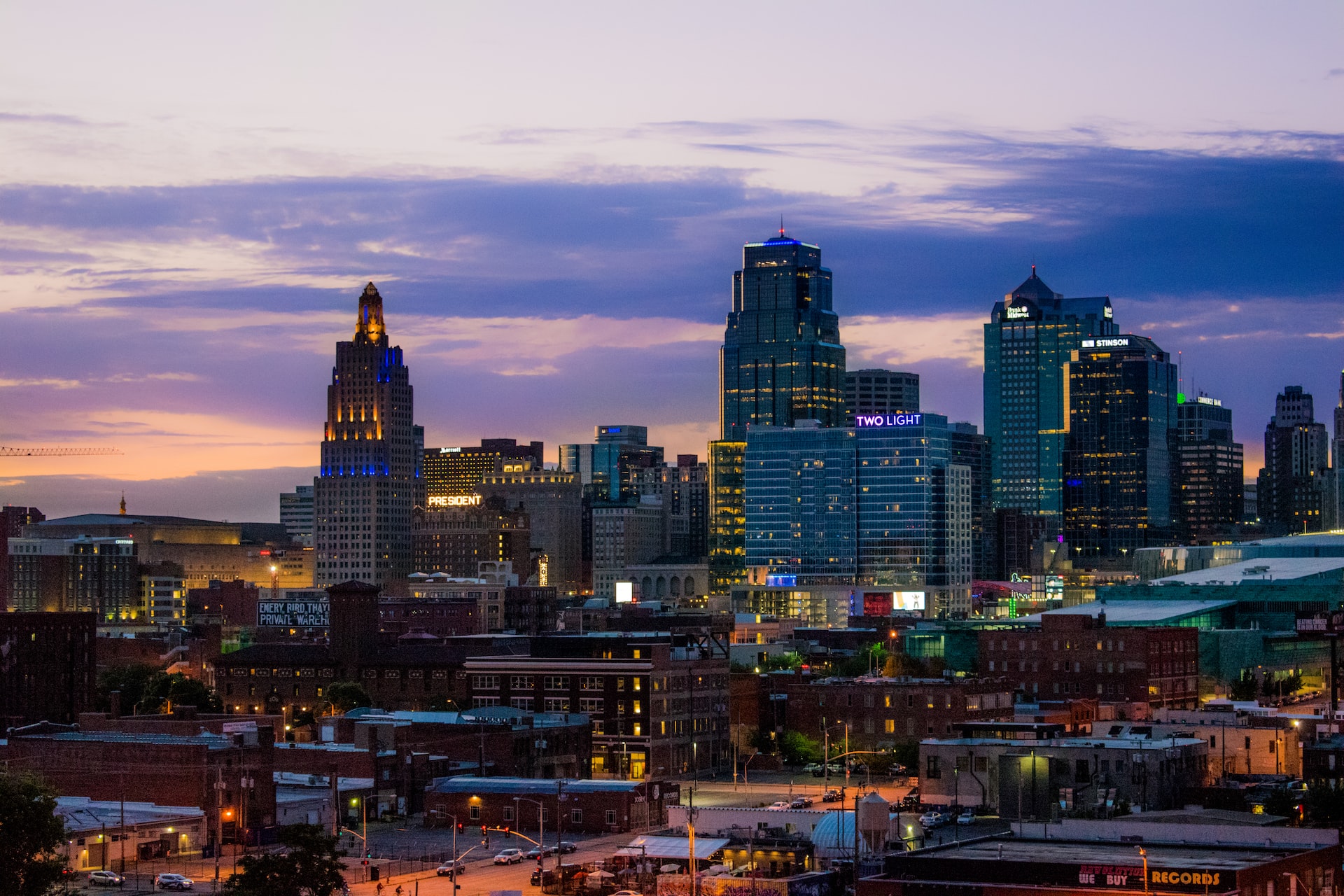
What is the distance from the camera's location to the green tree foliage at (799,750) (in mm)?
188125

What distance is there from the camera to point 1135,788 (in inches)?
5669

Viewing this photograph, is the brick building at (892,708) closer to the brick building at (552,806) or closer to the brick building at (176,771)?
the brick building at (552,806)

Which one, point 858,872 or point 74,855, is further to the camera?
point 74,855

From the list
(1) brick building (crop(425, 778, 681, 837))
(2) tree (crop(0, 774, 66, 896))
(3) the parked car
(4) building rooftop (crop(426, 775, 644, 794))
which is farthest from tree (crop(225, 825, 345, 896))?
(4) building rooftop (crop(426, 775, 644, 794))

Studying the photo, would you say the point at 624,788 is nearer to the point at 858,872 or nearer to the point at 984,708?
the point at 858,872

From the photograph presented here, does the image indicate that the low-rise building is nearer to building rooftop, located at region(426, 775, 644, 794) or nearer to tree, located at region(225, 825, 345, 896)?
building rooftop, located at region(426, 775, 644, 794)

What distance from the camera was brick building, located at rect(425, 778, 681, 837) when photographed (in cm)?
14525

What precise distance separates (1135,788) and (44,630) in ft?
308

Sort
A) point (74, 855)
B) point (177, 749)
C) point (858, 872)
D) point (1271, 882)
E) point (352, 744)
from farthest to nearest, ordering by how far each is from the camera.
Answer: point (352, 744) → point (177, 749) → point (74, 855) → point (858, 872) → point (1271, 882)

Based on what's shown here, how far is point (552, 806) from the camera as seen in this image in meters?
145

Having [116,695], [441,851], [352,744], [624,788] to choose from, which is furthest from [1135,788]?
[116,695]

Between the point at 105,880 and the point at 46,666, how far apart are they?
2884 inches

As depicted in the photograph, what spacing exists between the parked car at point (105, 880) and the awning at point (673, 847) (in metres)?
26.1

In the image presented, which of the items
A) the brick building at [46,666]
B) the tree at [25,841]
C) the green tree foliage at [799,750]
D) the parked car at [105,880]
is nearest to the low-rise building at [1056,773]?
the green tree foliage at [799,750]
